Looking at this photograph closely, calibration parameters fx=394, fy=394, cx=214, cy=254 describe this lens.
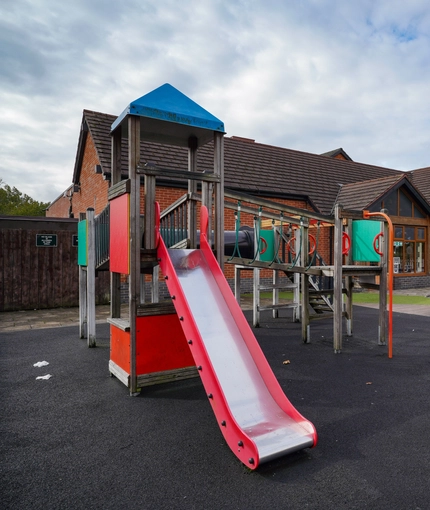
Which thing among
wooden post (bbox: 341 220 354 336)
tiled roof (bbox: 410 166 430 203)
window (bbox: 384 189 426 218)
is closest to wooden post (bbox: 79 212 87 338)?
wooden post (bbox: 341 220 354 336)

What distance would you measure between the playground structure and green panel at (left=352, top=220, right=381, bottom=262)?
2323 millimetres

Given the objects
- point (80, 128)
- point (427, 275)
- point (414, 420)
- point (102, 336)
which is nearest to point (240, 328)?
point (414, 420)

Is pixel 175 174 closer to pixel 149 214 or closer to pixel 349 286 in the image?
pixel 149 214

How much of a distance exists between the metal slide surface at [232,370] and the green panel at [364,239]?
11.8ft

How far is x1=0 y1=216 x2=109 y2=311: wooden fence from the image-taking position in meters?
10.5

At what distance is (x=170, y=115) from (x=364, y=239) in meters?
4.30

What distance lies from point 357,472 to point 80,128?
595 inches

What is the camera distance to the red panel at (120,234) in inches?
181

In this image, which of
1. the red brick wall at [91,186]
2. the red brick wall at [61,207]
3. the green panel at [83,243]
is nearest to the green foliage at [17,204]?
the red brick wall at [61,207]

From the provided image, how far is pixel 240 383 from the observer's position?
349 centimetres

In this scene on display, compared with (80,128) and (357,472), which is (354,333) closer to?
(357,472)

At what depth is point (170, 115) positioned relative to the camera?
4.63 metres

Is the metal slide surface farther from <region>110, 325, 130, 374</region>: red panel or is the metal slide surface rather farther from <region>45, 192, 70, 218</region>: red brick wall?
<region>45, 192, 70, 218</region>: red brick wall

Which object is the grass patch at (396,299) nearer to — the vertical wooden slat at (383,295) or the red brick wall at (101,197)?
the red brick wall at (101,197)
